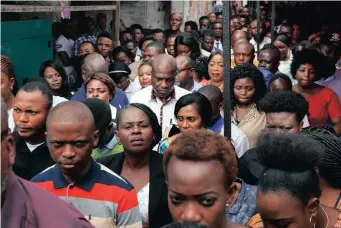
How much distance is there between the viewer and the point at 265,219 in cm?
263

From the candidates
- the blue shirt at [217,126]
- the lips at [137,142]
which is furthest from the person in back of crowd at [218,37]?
the lips at [137,142]

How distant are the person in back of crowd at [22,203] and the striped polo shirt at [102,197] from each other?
60cm

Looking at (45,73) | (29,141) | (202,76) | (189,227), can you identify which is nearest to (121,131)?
(29,141)

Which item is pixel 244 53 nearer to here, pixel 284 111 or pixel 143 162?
pixel 284 111

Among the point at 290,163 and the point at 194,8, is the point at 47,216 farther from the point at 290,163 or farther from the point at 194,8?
the point at 194,8

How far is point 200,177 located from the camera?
8.09ft

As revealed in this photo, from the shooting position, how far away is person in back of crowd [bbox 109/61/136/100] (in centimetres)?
713

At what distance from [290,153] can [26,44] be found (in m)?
6.46

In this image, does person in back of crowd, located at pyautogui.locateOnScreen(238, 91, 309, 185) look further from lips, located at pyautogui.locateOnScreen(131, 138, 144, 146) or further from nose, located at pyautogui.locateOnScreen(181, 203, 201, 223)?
nose, located at pyautogui.locateOnScreen(181, 203, 201, 223)

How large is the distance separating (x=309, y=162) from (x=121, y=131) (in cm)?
146

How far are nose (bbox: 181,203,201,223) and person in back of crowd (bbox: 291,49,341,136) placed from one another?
3.28 m

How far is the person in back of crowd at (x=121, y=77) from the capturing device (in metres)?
7.13

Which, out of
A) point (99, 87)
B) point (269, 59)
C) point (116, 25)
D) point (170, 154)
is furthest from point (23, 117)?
point (116, 25)

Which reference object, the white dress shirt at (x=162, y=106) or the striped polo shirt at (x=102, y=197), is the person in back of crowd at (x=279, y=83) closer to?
the white dress shirt at (x=162, y=106)
